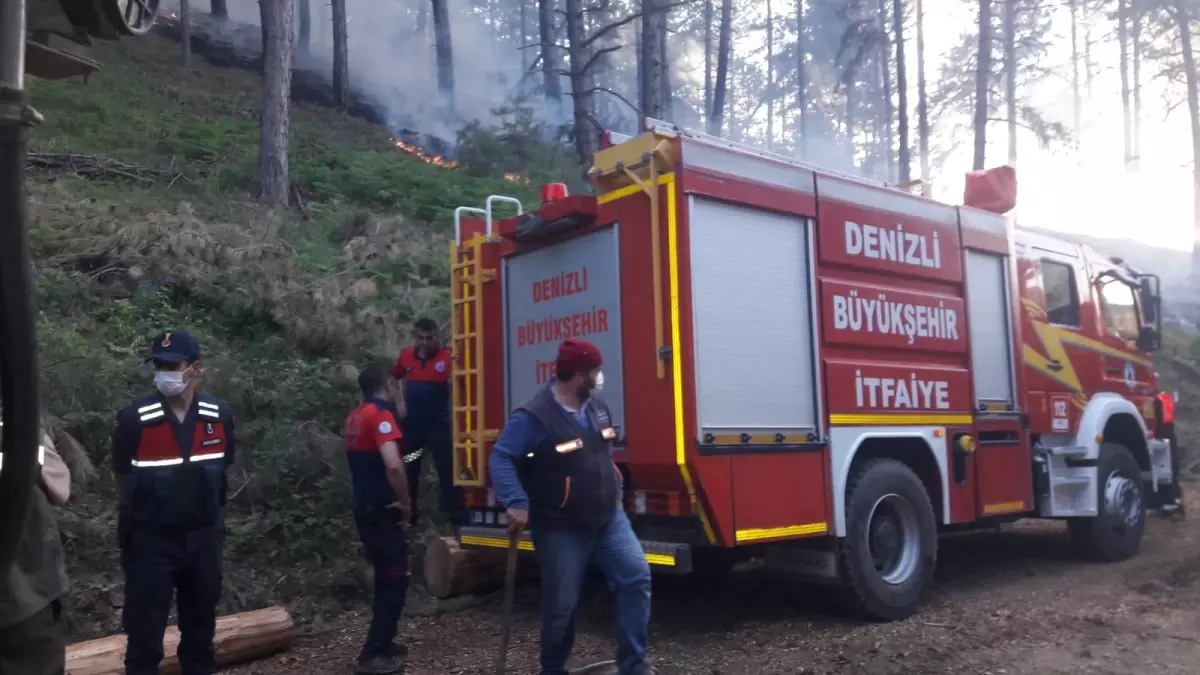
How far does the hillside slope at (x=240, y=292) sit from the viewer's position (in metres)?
7.30

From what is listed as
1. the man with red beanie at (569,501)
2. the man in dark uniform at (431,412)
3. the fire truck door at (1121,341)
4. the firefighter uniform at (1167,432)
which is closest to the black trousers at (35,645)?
the man with red beanie at (569,501)

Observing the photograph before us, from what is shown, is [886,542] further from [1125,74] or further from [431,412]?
[1125,74]

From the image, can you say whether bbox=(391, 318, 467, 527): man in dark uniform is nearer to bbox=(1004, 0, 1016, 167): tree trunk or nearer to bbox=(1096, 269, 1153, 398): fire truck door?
bbox=(1096, 269, 1153, 398): fire truck door

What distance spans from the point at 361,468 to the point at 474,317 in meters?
1.71

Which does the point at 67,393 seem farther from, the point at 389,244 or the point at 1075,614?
the point at 1075,614

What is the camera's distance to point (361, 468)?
5789 mm

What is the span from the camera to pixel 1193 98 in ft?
88.5

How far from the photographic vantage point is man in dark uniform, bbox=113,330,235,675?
4641mm

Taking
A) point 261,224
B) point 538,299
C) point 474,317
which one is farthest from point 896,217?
point 261,224

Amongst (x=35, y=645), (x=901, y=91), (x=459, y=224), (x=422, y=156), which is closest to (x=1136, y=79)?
(x=901, y=91)

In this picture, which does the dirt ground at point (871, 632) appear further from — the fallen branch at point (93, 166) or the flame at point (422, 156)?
the flame at point (422, 156)

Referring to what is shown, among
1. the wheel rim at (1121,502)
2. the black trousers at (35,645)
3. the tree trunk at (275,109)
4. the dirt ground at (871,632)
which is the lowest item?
the dirt ground at (871,632)

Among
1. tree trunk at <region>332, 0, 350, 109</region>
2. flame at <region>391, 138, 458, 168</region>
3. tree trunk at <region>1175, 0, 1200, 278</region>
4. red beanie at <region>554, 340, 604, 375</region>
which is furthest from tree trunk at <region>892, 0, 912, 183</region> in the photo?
red beanie at <region>554, 340, 604, 375</region>

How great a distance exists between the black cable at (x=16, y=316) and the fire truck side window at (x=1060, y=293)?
26.9 ft
